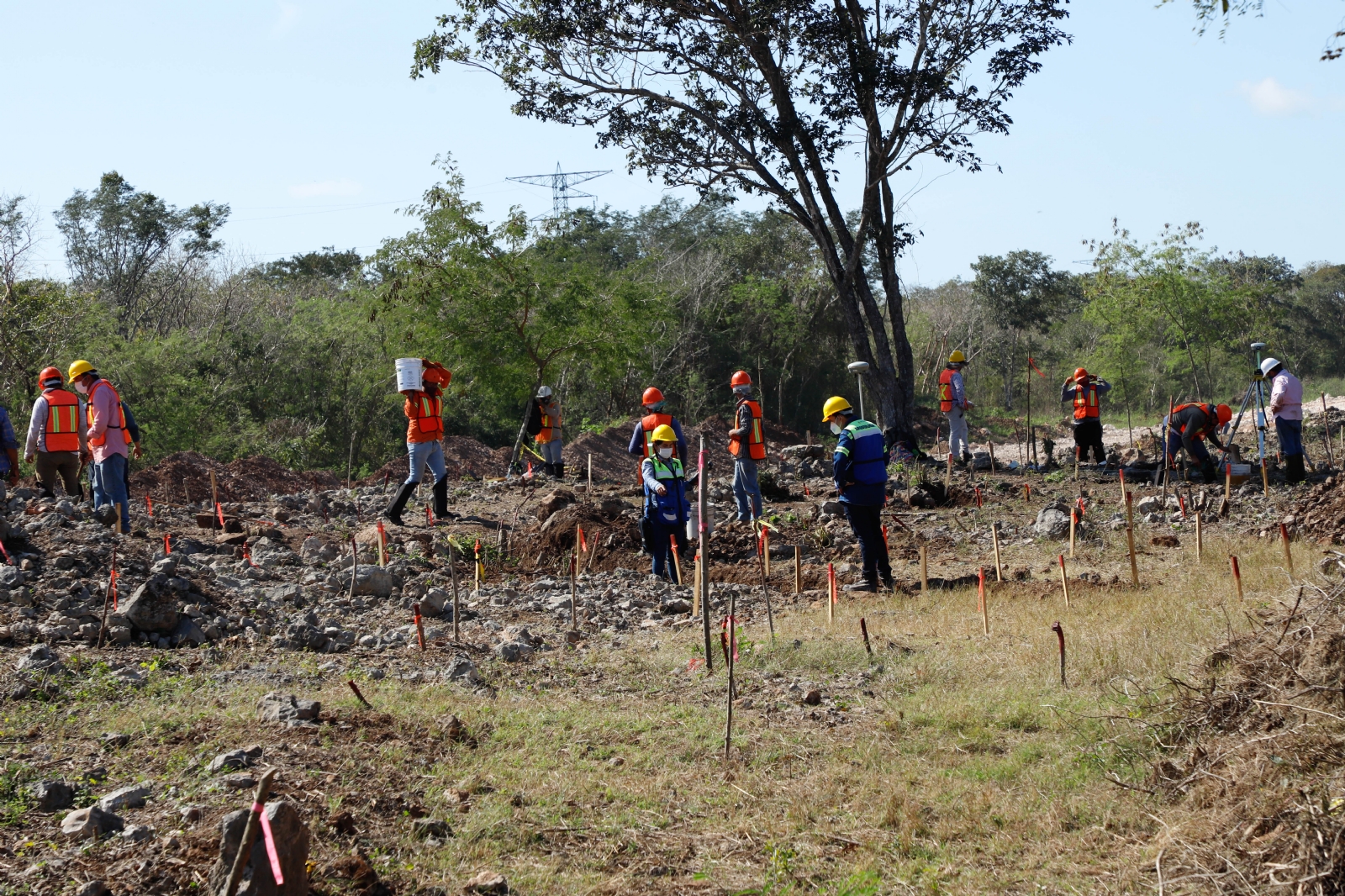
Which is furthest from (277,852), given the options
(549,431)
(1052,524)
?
(549,431)

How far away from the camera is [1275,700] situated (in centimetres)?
435

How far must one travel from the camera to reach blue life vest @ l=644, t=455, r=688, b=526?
1002 cm

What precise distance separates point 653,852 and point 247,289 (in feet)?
103

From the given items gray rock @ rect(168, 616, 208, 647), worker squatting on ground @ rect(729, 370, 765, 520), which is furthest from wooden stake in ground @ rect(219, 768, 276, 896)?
worker squatting on ground @ rect(729, 370, 765, 520)

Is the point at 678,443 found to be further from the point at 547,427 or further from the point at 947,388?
the point at 947,388

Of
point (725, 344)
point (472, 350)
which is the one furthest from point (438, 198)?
point (725, 344)

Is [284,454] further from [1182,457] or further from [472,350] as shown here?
[1182,457]

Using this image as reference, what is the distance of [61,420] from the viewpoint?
11.4 meters

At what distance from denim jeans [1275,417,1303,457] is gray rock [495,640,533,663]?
10424mm

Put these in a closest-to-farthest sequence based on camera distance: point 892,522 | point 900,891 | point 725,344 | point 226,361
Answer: point 900,891 → point 892,522 → point 226,361 → point 725,344

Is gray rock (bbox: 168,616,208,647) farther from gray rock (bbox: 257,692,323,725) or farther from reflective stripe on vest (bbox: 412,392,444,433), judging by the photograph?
reflective stripe on vest (bbox: 412,392,444,433)

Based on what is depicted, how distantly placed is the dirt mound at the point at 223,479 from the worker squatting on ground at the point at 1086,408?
37.6 ft

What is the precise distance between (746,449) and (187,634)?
637cm

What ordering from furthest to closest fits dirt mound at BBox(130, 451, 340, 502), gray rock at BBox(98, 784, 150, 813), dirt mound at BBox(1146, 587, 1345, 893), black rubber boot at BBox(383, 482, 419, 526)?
dirt mound at BBox(130, 451, 340, 502)
black rubber boot at BBox(383, 482, 419, 526)
gray rock at BBox(98, 784, 150, 813)
dirt mound at BBox(1146, 587, 1345, 893)
